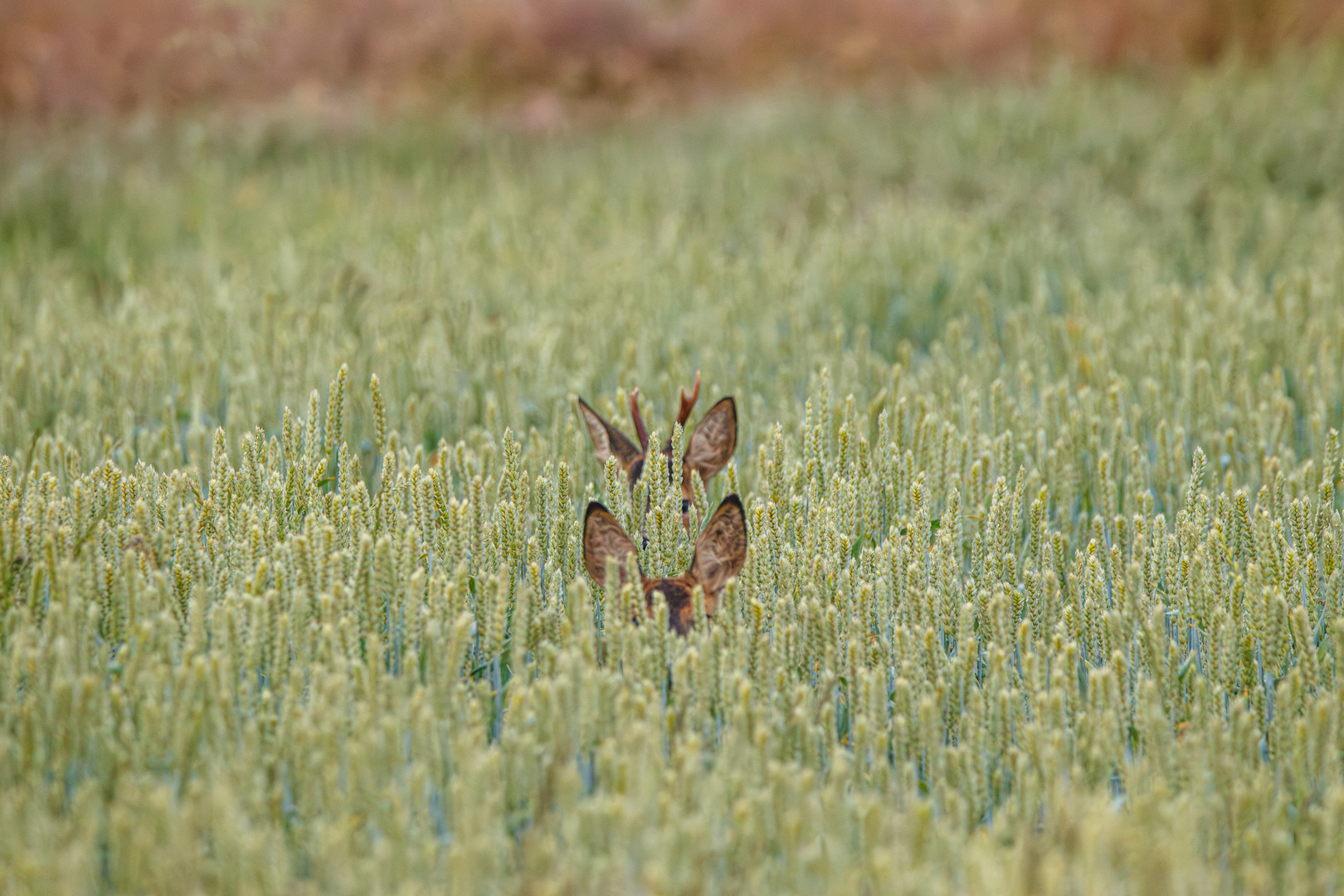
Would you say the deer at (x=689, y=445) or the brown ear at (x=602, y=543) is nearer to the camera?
the brown ear at (x=602, y=543)

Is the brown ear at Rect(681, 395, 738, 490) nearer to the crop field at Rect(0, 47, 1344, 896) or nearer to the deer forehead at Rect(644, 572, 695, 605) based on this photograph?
the crop field at Rect(0, 47, 1344, 896)

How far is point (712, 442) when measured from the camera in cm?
212

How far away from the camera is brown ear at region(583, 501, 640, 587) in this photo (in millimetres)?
1737

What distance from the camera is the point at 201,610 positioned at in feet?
4.95

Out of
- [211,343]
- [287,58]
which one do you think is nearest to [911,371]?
[211,343]

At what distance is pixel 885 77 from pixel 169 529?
741 cm

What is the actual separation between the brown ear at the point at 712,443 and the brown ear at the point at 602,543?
0.33 meters

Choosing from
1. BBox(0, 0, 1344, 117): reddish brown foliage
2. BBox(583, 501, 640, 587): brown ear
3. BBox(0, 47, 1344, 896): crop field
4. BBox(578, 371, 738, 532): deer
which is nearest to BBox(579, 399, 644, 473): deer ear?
BBox(578, 371, 738, 532): deer

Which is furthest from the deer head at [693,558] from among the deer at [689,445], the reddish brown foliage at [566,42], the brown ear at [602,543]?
the reddish brown foliage at [566,42]

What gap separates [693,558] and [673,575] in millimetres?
84

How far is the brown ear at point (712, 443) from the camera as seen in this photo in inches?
82.4

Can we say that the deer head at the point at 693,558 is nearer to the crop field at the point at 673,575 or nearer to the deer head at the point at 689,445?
the crop field at the point at 673,575

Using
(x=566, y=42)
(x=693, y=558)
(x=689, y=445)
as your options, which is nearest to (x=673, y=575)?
(x=693, y=558)

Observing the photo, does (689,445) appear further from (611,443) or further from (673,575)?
(673,575)
